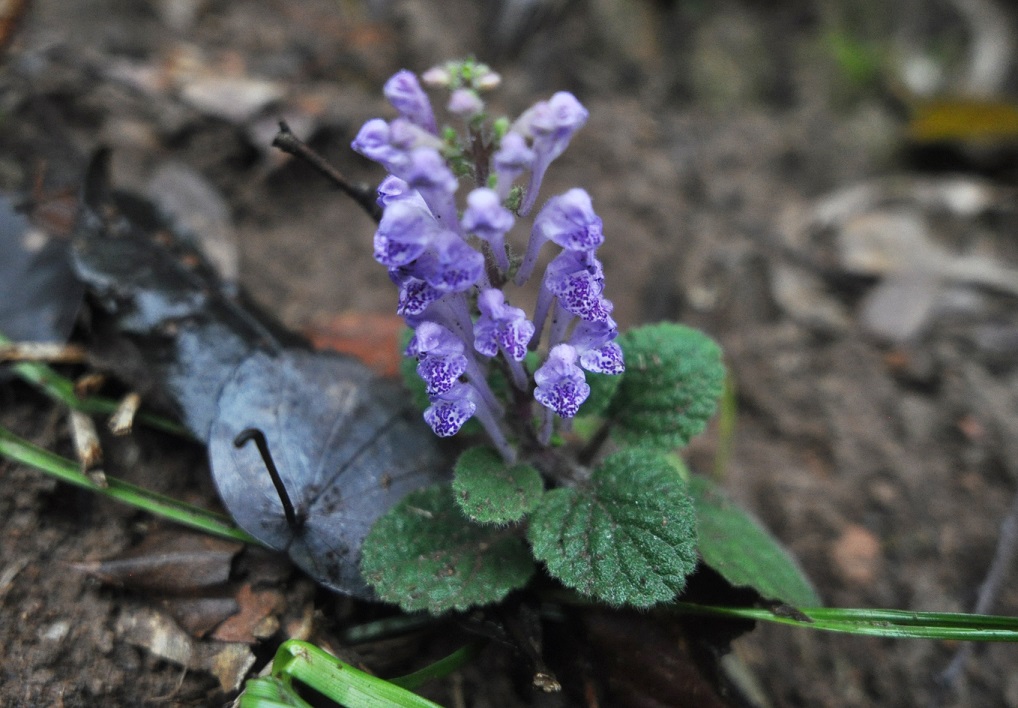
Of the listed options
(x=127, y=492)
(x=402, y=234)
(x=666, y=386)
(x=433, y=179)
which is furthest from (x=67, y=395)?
(x=666, y=386)

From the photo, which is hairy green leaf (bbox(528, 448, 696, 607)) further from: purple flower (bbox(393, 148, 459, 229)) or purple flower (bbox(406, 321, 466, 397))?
purple flower (bbox(393, 148, 459, 229))

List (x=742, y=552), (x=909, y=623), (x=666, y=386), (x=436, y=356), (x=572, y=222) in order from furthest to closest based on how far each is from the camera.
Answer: (x=666, y=386) → (x=742, y=552) → (x=909, y=623) → (x=436, y=356) → (x=572, y=222)

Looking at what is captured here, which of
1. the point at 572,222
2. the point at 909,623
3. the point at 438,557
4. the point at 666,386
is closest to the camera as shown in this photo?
the point at 572,222

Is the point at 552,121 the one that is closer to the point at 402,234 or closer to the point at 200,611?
the point at 402,234

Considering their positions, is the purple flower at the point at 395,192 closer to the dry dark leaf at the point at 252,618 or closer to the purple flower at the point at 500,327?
the purple flower at the point at 500,327

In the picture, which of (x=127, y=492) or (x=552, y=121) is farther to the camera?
(x=127, y=492)

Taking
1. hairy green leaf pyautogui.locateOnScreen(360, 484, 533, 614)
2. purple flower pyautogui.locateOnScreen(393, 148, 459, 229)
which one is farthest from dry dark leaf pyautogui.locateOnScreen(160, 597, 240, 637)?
purple flower pyautogui.locateOnScreen(393, 148, 459, 229)

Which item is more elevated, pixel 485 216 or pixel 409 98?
pixel 409 98
